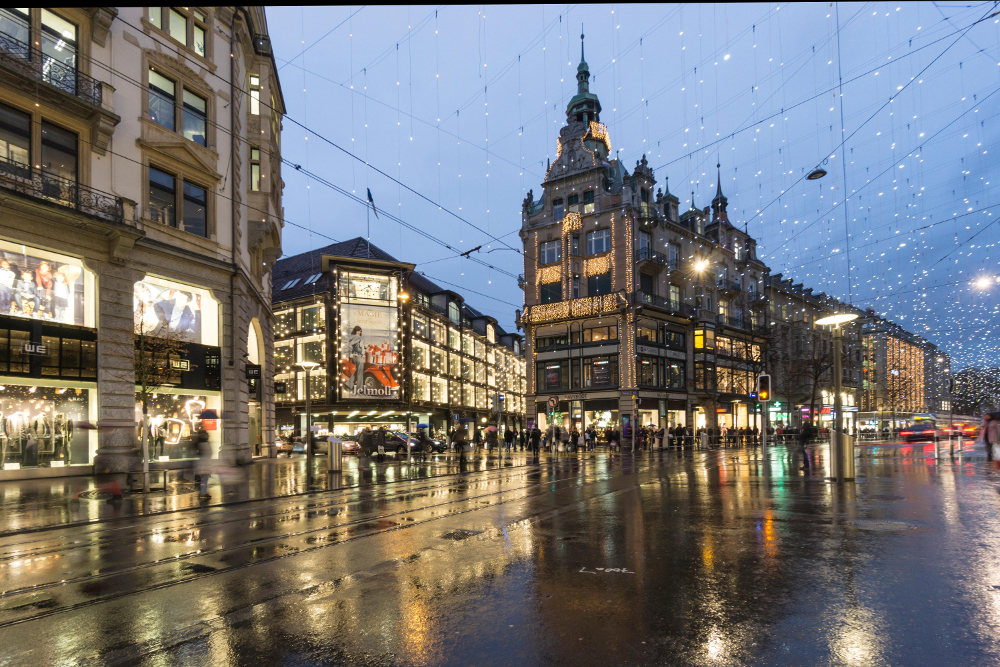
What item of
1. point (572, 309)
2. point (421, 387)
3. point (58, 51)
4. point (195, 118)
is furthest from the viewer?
point (421, 387)

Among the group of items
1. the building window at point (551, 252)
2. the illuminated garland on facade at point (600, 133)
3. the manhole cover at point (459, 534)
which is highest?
the illuminated garland on facade at point (600, 133)

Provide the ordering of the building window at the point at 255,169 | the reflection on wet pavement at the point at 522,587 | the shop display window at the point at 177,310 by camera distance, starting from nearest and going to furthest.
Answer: the reflection on wet pavement at the point at 522,587, the shop display window at the point at 177,310, the building window at the point at 255,169

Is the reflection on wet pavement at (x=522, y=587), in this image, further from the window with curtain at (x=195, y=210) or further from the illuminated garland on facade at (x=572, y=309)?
the illuminated garland on facade at (x=572, y=309)

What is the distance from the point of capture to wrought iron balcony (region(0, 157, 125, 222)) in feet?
62.5

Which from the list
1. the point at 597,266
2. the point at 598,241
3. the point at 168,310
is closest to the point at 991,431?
the point at 597,266

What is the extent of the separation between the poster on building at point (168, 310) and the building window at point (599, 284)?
100 feet

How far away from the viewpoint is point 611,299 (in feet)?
157

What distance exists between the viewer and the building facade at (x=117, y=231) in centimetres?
1981

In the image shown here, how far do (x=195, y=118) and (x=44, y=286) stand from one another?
9.22 metres

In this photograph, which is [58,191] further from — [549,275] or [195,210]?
[549,275]

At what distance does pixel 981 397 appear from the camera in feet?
251

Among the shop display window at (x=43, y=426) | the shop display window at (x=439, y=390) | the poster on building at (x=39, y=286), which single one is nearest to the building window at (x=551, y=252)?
the shop display window at (x=439, y=390)

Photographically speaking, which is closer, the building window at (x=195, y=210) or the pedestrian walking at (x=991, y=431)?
the pedestrian walking at (x=991, y=431)

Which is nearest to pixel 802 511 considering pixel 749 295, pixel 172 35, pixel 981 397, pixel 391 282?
pixel 172 35
